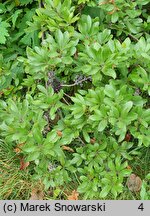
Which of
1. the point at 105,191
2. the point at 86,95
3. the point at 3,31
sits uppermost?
the point at 3,31

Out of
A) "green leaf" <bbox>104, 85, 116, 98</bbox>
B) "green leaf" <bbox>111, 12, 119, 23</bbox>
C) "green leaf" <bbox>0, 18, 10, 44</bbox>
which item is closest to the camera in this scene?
"green leaf" <bbox>104, 85, 116, 98</bbox>

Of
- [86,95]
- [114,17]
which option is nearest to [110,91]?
[86,95]

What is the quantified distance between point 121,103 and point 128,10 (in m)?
0.51

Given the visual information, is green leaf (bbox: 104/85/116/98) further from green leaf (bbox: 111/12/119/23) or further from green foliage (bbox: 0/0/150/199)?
green leaf (bbox: 111/12/119/23)

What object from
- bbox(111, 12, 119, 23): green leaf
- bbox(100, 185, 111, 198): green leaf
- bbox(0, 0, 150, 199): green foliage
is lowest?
bbox(100, 185, 111, 198): green leaf

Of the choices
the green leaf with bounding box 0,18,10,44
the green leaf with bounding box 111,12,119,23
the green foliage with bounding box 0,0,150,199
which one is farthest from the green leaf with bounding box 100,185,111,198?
the green leaf with bounding box 0,18,10,44

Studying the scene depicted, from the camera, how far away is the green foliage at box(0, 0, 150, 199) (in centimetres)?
195

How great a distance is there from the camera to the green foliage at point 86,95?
195 centimetres

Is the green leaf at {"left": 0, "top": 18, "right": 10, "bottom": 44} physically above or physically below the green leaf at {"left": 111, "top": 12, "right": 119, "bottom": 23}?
below

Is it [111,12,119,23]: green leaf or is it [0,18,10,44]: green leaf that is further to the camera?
[0,18,10,44]: green leaf

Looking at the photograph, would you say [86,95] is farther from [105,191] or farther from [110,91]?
[105,191]

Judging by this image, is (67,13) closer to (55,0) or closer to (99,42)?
(55,0)

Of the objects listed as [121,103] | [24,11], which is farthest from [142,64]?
[24,11]

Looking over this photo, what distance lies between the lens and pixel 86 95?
1.99m
